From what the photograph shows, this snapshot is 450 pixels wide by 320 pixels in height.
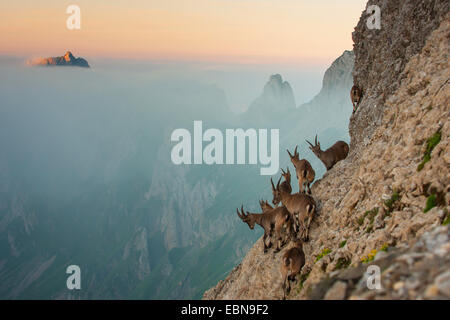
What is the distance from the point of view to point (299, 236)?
57.4ft

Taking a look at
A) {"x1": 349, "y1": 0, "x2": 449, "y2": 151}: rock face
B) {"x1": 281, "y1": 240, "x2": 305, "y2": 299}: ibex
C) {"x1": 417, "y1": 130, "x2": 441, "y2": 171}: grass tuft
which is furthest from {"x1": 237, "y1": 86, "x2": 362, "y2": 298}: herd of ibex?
{"x1": 417, "y1": 130, "x2": 441, "y2": 171}: grass tuft

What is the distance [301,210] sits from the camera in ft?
55.5

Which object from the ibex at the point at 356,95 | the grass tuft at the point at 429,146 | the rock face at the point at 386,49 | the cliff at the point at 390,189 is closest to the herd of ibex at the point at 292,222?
the cliff at the point at 390,189

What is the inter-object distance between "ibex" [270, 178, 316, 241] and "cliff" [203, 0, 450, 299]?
462 mm

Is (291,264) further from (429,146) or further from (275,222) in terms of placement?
(429,146)

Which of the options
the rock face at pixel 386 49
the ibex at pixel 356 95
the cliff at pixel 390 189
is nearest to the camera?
the cliff at pixel 390 189

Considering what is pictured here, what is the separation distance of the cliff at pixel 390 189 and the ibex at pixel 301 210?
1.51 ft

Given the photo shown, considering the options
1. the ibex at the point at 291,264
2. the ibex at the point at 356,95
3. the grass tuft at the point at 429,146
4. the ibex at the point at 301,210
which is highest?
the ibex at the point at 356,95

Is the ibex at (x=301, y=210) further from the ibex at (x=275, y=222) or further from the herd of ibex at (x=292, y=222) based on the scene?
the ibex at (x=275, y=222)

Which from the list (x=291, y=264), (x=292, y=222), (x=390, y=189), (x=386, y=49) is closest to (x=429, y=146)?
(x=390, y=189)

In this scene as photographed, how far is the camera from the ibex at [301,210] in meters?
16.7
